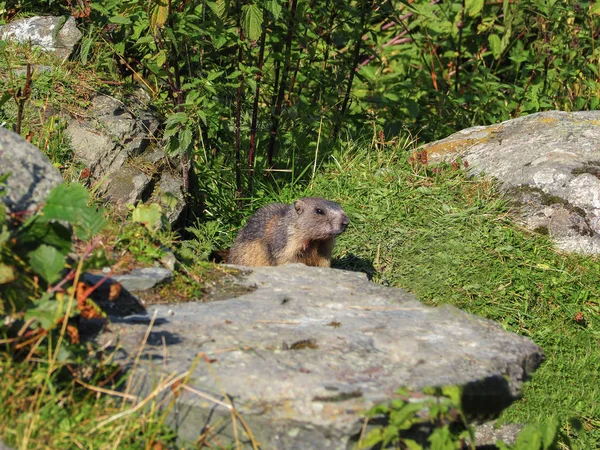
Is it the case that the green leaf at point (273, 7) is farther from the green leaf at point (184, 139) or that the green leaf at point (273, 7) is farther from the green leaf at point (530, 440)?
the green leaf at point (530, 440)

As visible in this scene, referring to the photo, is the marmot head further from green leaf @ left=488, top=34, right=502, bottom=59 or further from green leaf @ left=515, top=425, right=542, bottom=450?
green leaf @ left=488, top=34, right=502, bottom=59

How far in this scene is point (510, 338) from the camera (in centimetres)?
429

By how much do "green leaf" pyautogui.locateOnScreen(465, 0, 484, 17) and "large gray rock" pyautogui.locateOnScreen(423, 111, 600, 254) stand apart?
1.32 m

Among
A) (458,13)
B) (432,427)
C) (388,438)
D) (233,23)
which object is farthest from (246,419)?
(458,13)

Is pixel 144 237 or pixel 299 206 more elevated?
pixel 144 237

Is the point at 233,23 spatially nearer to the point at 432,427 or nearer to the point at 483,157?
the point at 483,157

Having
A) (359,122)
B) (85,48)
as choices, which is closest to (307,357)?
(85,48)

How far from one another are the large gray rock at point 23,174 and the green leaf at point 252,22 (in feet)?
8.24

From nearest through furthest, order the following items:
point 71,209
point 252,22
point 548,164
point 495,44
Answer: point 71,209, point 252,22, point 548,164, point 495,44

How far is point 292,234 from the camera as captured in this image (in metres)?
6.70

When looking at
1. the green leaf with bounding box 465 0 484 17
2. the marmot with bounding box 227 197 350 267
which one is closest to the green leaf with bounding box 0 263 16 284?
the marmot with bounding box 227 197 350 267

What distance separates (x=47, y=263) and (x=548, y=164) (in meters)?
4.95

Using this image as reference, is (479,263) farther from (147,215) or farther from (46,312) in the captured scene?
(46,312)

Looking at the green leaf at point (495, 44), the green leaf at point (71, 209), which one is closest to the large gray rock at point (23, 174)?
the green leaf at point (71, 209)
